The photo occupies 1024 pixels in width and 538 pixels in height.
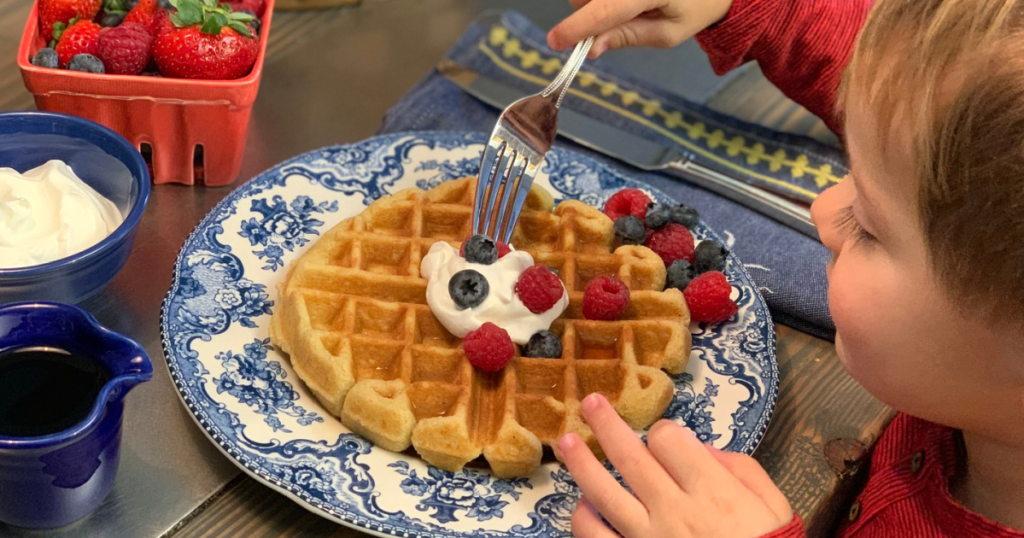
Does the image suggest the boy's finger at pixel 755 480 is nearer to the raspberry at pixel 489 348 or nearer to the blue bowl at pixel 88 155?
the raspberry at pixel 489 348

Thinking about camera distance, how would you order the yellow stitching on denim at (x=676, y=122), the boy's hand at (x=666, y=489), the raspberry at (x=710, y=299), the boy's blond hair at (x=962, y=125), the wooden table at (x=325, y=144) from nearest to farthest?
the boy's blond hair at (x=962, y=125)
the boy's hand at (x=666, y=489)
the wooden table at (x=325, y=144)
the raspberry at (x=710, y=299)
the yellow stitching on denim at (x=676, y=122)

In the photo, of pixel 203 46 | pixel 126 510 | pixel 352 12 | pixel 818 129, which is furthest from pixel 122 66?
pixel 818 129

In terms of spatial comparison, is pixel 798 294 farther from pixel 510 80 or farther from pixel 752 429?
pixel 510 80

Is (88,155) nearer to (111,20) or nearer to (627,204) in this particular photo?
(111,20)

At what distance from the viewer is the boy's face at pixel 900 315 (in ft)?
3.22

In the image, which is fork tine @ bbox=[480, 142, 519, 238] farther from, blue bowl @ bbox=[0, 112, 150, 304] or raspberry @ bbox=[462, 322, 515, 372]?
blue bowl @ bbox=[0, 112, 150, 304]

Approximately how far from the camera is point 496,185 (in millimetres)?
1549

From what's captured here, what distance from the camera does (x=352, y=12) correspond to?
8.00 ft

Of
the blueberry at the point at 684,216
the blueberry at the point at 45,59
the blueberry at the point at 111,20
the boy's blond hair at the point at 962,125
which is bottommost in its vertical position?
the blueberry at the point at 684,216

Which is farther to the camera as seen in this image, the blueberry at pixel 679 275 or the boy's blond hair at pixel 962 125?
the blueberry at pixel 679 275

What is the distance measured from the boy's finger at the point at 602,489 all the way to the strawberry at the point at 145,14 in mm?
1083

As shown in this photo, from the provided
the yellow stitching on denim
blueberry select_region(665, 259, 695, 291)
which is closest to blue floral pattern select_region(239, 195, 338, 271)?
blueberry select_region(665, 259, 695, 291)

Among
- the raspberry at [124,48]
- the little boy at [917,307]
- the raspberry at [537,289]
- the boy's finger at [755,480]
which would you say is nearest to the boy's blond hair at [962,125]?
the little boy at [917,307]

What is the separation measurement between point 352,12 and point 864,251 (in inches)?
68.5
